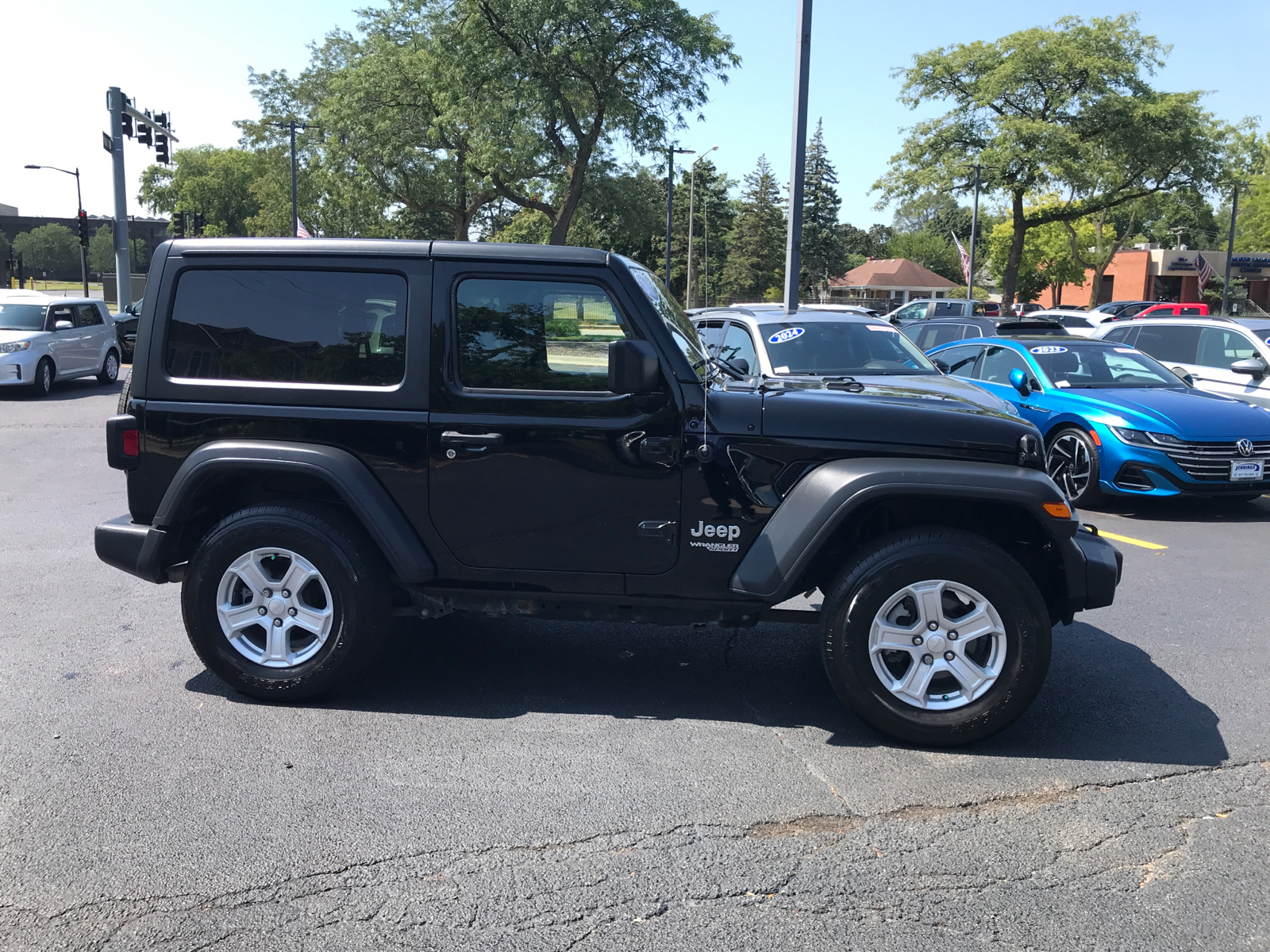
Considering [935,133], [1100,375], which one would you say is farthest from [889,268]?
[1100,375]

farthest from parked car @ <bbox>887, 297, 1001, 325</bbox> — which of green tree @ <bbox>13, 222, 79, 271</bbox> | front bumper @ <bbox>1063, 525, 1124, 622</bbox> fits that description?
green tree @ <bbox>13, 222, 79, 271</bbox>

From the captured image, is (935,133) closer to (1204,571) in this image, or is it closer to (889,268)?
(1204,571)

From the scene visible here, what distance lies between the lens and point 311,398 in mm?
4301

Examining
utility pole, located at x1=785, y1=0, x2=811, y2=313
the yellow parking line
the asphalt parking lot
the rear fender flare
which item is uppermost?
utility pole, located at x1=785, y1=0, x2=811, y2=313

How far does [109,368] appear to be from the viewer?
20000 millimetres

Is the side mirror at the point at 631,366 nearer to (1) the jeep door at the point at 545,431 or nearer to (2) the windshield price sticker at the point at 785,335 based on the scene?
(1) the jeep door at the point at 545,431

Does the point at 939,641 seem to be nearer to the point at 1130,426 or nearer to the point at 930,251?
the point at 1130,426

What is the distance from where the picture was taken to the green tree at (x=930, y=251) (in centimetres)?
11891

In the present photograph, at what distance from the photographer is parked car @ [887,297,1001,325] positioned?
102ft

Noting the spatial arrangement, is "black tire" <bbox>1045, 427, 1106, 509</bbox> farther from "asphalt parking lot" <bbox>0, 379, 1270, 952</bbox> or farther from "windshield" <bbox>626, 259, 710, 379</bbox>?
"windshield" <bbox>626, 259, 710, 379</bbox>

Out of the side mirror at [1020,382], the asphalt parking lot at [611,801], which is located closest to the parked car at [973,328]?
the side mirror at [1020,382]

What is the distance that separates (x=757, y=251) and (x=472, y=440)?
7059cm

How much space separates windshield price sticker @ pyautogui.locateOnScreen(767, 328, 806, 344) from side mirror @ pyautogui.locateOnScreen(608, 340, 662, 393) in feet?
18.0

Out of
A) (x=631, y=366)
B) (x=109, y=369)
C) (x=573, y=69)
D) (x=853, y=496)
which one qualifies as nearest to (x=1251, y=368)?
Answer: (x=853, y=496)
